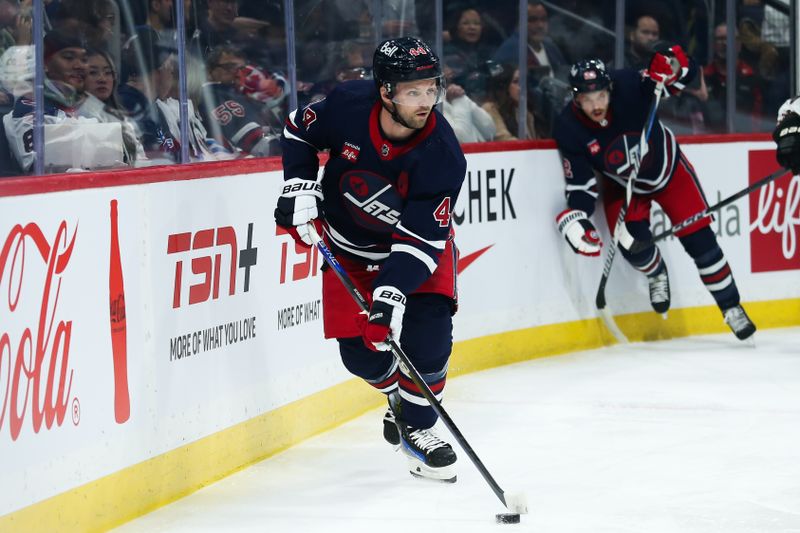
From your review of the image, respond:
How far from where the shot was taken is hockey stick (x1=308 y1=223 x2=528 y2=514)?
3.45 meters

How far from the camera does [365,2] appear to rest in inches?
216

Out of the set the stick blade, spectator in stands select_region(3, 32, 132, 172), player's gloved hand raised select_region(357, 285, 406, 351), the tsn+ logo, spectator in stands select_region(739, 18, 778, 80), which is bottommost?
the stick blade

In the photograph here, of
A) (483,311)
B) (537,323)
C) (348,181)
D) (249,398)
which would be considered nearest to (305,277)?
(249,398)

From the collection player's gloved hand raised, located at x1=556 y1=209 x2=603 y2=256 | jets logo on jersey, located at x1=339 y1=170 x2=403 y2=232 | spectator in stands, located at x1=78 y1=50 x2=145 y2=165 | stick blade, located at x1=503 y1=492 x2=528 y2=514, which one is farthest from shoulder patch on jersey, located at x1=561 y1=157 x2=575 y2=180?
stick blade, located at x1=503 y1=492 x2=528 y2=514

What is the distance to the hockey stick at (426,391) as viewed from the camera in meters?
3.45

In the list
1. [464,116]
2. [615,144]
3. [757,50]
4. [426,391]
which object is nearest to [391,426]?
[426,391]

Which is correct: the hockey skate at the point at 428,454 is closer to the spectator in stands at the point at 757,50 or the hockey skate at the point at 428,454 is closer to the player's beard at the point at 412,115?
the player's beard at the point at 412,115

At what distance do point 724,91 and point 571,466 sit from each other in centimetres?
349

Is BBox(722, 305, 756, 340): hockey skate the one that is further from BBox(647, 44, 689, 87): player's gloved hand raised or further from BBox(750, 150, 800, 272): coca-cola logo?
BBox(647, 44, 689, 87): player's gloved hand raised

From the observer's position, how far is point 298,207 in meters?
3.75

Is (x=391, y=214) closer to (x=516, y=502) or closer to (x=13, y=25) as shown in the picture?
(x=516, y=502)

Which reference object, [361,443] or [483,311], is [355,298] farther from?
[483,311]

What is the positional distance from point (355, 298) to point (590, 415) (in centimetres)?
134

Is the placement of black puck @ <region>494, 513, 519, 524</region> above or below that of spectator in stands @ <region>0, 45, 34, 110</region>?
below
